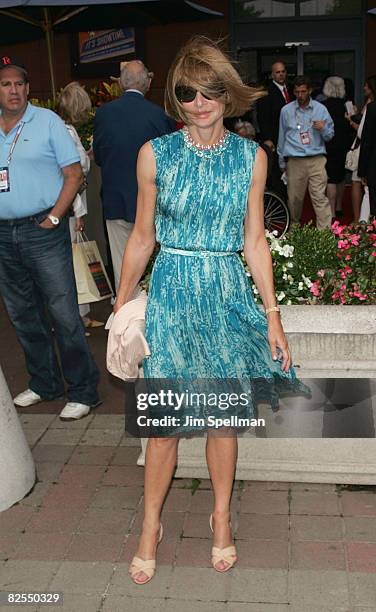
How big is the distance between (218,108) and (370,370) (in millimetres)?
1409

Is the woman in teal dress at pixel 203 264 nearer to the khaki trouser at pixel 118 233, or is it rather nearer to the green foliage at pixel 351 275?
the green foliage at pixel 351 275

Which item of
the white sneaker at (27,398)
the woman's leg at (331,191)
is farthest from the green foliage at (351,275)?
the woman's leg at (331,191)

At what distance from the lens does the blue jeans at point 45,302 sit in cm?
510

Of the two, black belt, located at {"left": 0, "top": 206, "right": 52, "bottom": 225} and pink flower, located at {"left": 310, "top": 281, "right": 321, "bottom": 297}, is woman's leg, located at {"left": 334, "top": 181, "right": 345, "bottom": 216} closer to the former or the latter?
black belt, located at {"left": 0, "top": 206, "right": 52, "bottom": 225}

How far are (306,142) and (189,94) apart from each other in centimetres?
715

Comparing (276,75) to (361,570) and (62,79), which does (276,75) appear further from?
(361,570)

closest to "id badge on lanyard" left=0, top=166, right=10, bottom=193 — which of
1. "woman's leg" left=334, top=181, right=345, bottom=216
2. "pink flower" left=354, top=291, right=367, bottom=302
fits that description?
"pink flower" left=354, top=291, right=367, bottom=302

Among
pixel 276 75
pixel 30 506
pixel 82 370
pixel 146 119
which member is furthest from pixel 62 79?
pixel 30 506

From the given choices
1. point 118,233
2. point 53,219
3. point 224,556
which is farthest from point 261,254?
point 118,233

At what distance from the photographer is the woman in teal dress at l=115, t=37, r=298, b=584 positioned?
346 centimetres

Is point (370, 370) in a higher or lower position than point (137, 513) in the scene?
higher

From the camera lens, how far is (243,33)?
620 inches

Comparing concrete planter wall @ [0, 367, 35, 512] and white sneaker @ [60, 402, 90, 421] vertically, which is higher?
concrete planter wall @ [0, 367, 35, 512]

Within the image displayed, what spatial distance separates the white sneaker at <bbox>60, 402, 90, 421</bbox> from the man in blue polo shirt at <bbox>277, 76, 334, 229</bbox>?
19.1 ft
